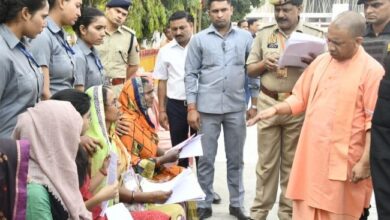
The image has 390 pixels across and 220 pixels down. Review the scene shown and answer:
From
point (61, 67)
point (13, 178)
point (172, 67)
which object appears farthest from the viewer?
point (172, 67)

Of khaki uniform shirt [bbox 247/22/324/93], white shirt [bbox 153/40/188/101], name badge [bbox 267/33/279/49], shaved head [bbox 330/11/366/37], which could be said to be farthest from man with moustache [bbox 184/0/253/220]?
shaved head [bbox 330/11/366/37]

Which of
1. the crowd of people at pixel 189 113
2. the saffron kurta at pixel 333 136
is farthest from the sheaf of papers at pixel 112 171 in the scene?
the saffron kurta at pixel 333 136

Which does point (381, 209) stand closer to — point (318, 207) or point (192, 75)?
point (318, 207)

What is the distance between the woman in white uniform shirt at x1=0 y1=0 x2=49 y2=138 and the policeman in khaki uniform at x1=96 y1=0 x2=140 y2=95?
8.16ft

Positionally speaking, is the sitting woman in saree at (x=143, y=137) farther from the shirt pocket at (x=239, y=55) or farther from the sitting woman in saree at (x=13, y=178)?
the sitting woman in saree at (x=13, y=178)

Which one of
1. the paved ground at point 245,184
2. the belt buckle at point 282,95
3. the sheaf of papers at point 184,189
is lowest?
the paved ground at point 245,184

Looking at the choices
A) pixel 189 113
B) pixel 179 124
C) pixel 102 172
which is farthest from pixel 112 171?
pixel 179 124

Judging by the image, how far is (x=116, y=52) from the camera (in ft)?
19.0

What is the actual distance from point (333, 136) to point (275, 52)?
1.23 meters

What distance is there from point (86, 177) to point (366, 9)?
2801mm

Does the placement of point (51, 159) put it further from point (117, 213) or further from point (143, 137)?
point (143, 137)

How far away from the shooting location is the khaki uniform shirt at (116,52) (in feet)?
18.9

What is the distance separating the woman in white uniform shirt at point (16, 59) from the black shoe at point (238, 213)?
2477mm

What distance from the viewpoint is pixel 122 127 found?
420 cm
